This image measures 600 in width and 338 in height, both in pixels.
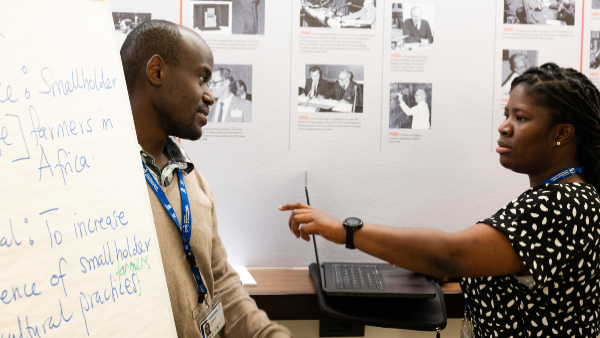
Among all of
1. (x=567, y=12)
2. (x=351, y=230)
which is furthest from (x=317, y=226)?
(x=567, y=12)

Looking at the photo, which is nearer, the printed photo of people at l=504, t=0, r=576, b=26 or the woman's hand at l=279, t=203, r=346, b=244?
the woman's hand at l=279, t=203, r=346, b=244

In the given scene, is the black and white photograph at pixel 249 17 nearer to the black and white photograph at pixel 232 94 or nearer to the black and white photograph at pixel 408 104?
the black and white photograph at pixel 232 94

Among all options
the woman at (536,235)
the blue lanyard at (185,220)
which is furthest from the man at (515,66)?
the blue lanyard at (185,220)

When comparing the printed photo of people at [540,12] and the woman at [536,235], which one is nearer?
the woman at [536,235]

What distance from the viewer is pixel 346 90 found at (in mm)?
1826

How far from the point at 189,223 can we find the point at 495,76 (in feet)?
4.95

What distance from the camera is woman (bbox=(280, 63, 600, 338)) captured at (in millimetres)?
1125

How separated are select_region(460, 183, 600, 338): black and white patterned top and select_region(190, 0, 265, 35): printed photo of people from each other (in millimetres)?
1231

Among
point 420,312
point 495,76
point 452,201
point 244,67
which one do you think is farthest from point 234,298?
point 495,76

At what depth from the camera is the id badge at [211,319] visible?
116cm

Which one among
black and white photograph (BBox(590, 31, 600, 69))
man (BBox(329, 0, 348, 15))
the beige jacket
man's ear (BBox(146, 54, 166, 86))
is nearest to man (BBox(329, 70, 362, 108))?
man (BBox(329, 0, 348, 15))

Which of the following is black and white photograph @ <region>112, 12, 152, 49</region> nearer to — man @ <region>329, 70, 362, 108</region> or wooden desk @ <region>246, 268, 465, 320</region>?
man @ <region>329, 70, 362, 108</region>

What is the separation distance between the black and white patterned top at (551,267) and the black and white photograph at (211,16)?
130cm

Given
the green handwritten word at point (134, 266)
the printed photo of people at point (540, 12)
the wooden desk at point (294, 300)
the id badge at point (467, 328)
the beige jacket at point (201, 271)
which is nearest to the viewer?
the green handwritten word at point (134, 266)
